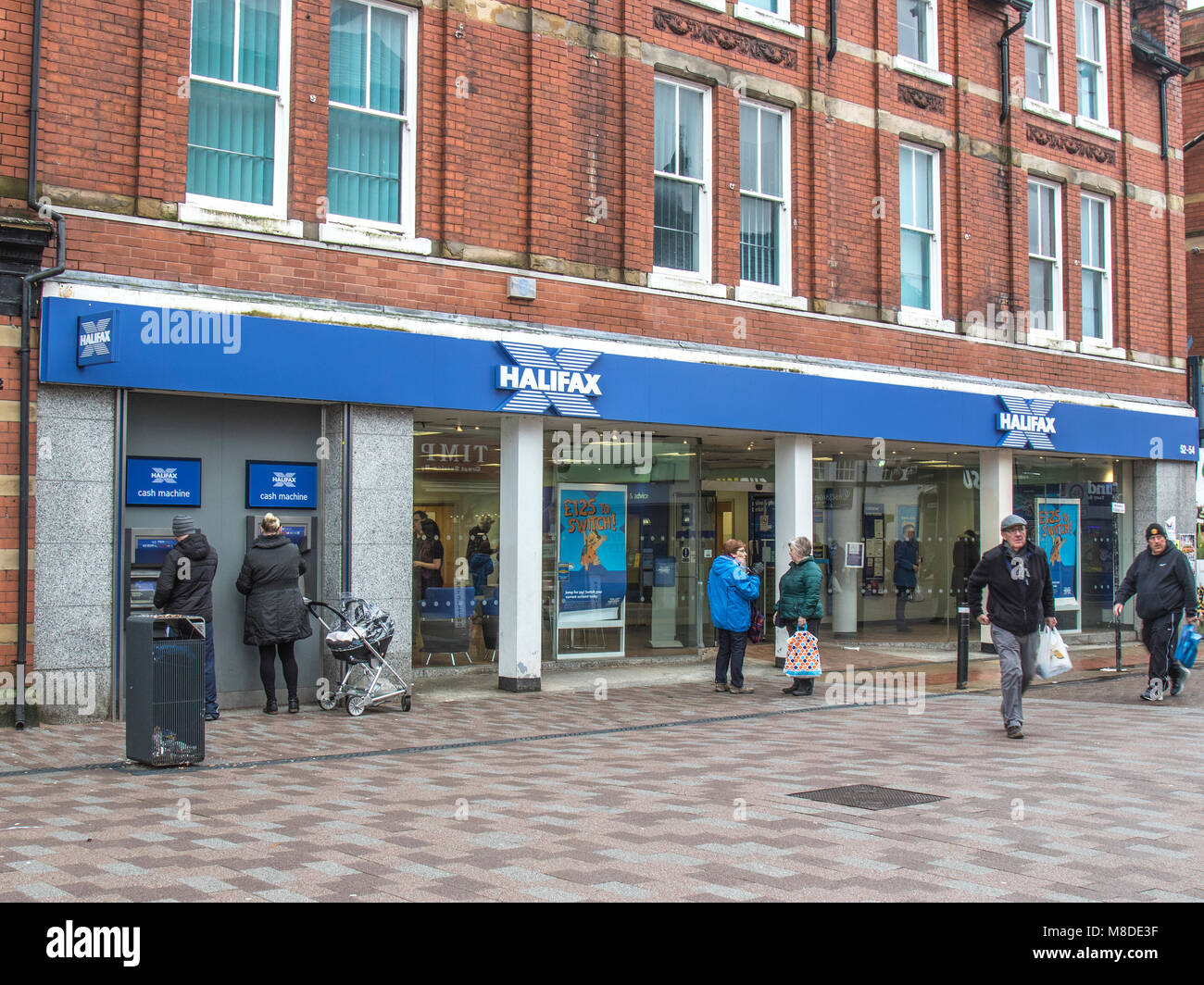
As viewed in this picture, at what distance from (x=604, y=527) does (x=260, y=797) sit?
8954mm

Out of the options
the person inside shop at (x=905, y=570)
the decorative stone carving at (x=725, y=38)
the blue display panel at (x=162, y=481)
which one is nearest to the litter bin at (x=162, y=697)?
the blue display panel at (x=162, y=481)

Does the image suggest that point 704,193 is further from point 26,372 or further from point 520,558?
point 26,372

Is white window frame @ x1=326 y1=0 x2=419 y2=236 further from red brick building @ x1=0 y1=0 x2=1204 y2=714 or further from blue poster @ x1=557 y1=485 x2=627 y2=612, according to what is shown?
blue poster @ x1=557 y1=485 x2=627 y2=612

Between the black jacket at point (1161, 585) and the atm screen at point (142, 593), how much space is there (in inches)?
393

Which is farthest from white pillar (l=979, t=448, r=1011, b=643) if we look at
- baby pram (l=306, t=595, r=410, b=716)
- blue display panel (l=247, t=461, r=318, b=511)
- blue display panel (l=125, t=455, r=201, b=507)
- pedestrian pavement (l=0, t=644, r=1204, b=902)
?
blue display panel (l=125, t=455, r=201, b=507)

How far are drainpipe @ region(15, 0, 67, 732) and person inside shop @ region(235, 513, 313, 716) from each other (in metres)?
1.89

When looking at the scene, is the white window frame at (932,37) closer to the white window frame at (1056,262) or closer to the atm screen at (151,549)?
the white window frame at (1056,262)

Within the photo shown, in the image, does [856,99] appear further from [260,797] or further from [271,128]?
[260,797]

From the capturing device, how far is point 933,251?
62.0 feet

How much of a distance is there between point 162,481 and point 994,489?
13.2 metres

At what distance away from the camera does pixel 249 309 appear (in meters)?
11.8

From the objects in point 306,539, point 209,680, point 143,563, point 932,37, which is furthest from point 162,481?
point 932,37

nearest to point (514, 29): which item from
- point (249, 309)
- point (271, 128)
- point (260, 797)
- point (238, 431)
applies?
point (271, 128)

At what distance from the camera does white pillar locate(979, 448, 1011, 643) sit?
19656 millimetres
